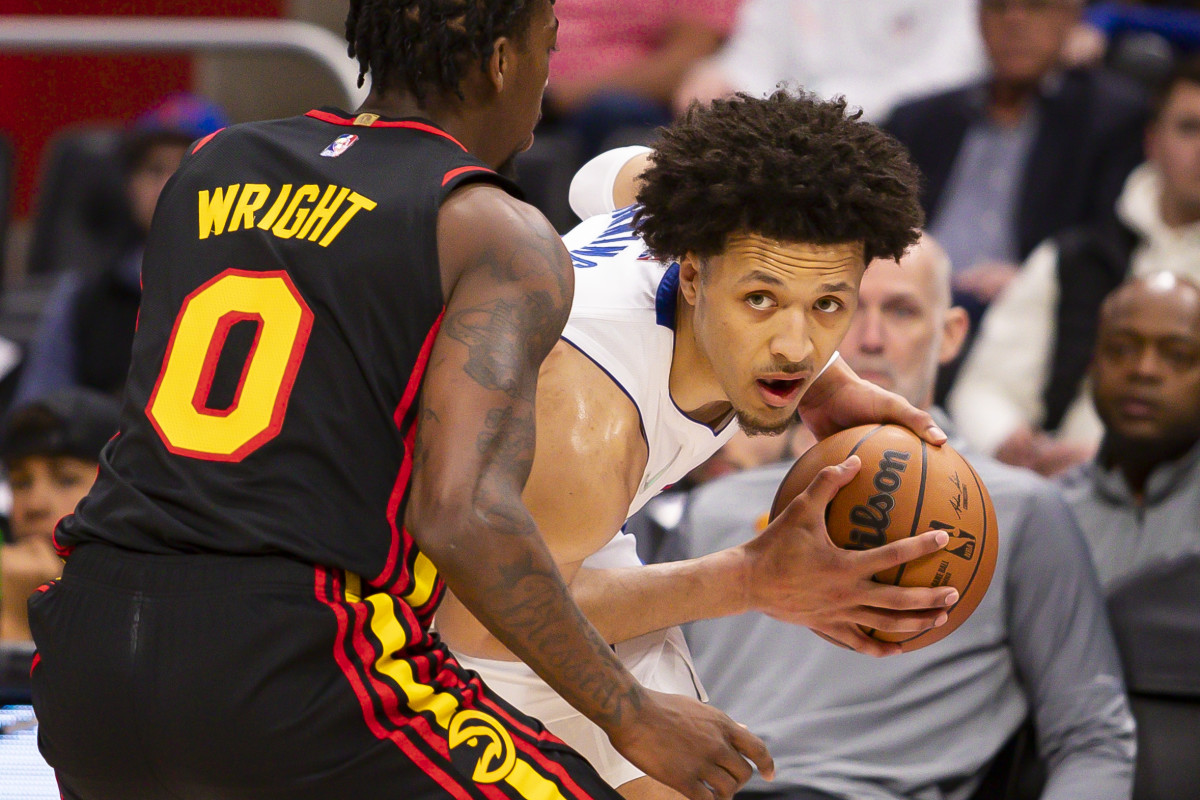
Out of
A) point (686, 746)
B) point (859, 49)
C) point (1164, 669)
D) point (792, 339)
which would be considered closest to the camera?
point (686, 746)

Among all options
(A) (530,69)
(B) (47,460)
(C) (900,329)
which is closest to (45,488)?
(B) (47,460)

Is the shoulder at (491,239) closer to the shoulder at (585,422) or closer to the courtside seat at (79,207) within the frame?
the shoulder at (585,422)

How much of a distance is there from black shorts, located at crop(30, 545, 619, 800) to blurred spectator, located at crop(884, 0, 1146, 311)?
3813mm

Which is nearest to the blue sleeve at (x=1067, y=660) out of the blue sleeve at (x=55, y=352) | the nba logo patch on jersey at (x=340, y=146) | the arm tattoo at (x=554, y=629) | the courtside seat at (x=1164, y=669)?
the courtside seat at (x=1164, y=669)

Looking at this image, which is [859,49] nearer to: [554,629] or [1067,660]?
[1067,660]

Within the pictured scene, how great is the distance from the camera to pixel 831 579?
2.57 meters

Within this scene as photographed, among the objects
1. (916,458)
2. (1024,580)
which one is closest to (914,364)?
(1024,580)

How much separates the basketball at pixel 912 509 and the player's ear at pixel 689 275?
1.23 ft

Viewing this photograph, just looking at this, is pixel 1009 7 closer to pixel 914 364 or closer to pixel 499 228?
pixel 914 364

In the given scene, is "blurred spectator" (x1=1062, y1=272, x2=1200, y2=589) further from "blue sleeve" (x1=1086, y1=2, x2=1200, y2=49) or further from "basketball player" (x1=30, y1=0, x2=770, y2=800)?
"basketball player" (x1=30, y1=0, x2=770, y2=800)

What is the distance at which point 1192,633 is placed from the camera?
144 inches

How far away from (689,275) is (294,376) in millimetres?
838

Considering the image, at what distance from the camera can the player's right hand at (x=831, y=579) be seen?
2.53m

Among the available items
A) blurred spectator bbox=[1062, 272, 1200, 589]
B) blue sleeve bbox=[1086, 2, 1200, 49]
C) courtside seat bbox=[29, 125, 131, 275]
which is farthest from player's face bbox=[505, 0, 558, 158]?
blue sleeve bbox=[1086, 2, 1200, 49]
